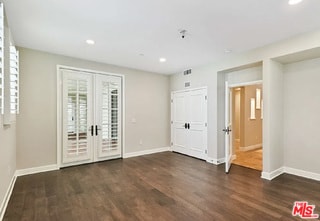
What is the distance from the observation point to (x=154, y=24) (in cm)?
287

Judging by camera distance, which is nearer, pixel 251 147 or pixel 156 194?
pixel 156 194

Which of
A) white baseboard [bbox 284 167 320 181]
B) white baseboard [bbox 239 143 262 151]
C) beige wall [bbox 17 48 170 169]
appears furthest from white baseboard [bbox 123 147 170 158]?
white baseboard [bbox 284 167 320 181]

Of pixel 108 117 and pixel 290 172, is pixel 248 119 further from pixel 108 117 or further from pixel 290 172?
pixel 108 117

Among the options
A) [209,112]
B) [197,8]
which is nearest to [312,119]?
[209,112]

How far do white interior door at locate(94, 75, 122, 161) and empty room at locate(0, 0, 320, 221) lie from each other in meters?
0.03

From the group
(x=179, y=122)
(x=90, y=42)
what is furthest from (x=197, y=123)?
(x=90, y=42)

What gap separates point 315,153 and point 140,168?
3.81 m

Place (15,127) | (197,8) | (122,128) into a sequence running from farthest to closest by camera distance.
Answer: (122,128), (15,127), (197,8)

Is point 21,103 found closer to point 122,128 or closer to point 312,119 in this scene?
point 122,128

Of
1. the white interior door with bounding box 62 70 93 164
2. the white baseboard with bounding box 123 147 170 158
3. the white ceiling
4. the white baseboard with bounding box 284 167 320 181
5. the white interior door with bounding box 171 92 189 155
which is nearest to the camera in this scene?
the white ceiling

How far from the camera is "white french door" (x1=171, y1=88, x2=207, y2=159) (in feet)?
17.2

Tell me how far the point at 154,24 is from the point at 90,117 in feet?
10.0

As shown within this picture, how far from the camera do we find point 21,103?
154 inches

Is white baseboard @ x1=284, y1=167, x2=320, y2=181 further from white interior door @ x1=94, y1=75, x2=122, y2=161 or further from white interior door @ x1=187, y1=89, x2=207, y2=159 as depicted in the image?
white interior door @ x1=94, y1=75, x2=122, y2=161
